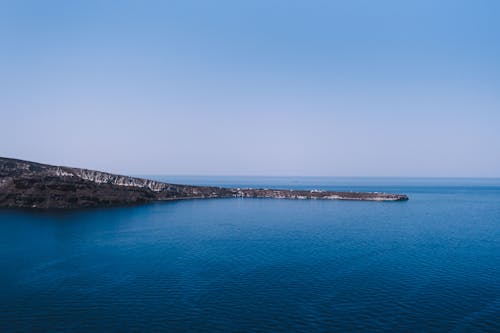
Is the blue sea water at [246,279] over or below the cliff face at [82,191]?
below

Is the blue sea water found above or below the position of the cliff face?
below

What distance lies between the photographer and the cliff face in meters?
121

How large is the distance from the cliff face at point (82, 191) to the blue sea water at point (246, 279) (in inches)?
1547

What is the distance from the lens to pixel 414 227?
88.9 metres

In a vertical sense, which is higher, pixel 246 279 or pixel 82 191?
pixel 82 191

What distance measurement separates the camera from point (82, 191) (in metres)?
130

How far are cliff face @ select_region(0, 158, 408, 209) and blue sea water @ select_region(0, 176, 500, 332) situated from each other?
1547 inches

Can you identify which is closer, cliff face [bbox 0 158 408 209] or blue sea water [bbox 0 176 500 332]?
blue sea water [bbox 0 176 500 332]

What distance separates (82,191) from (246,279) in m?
104

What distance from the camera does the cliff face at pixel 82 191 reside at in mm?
121312

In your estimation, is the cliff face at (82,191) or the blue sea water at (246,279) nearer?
the blue sea water at (246,279)

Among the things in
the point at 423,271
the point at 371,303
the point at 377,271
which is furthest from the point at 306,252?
the point at 371,303

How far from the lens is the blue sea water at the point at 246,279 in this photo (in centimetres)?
3288

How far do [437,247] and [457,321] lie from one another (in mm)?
35253
